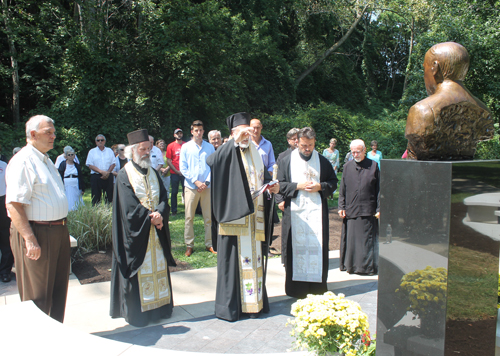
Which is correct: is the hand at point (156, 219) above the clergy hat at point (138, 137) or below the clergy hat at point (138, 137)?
below

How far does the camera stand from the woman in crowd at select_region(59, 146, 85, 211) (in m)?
8.52

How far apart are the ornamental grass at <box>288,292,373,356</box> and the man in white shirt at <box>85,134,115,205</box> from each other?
8132mm

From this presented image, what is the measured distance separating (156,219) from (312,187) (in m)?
1.94

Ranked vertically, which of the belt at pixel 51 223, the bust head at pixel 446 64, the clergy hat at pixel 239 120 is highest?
the bust head at pixel 446 64

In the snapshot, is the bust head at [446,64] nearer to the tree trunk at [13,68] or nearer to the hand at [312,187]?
the hand at [312,187]

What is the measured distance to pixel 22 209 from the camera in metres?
3.46

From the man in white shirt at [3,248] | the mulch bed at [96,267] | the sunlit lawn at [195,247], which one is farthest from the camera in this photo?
the sunlit lawn at [195,247]

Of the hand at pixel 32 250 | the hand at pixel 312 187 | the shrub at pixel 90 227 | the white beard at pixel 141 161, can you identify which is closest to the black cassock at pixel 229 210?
the white beard at pixel 141 161

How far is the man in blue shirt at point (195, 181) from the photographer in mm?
6918

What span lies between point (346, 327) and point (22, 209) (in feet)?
9.17

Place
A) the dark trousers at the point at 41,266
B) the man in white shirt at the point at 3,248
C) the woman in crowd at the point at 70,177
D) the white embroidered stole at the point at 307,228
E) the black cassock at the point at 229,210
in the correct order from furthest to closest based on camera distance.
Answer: the woman in crowd at the point at 70,177, the man in white shirt at the point at 3,248, the white embroidered stole at the point at 307,228, the black cassock at the point at 229,210, the dark trousers at the point at 41,266

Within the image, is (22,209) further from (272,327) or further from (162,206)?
(272,327)

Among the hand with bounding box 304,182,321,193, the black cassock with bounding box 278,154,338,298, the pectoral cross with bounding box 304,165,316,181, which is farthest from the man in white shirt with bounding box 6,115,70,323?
the pectoral cross with bounding box 304,165,316,181

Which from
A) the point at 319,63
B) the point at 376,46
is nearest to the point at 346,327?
the point at 319,63
